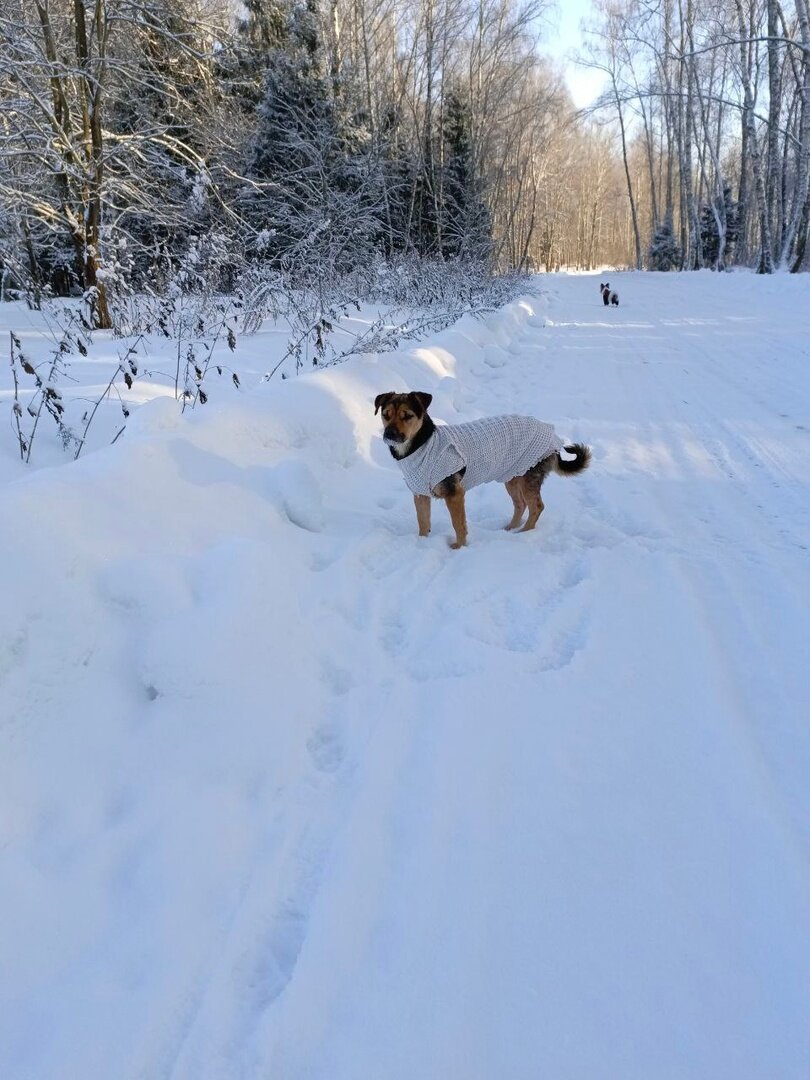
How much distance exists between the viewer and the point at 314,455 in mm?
4871

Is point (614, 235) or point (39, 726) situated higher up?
point (614, 235)

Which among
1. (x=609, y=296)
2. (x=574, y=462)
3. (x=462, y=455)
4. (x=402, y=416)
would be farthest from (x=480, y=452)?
(x=609, y=296)

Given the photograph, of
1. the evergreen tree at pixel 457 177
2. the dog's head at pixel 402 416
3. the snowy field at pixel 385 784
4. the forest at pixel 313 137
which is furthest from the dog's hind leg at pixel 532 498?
the evergreen tree at pixel 457 177

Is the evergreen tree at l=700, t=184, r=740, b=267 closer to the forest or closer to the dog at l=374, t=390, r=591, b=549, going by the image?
the forest

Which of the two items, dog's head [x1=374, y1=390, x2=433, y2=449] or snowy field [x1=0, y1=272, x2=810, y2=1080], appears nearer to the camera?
snowy field [x1=0, y1=272, x2=810, y2=1080]

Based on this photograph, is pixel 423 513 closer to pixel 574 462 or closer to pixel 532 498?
pixel 532 498

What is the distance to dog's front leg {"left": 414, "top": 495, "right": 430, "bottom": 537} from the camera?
4016mm

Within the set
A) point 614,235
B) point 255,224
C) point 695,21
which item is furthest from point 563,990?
point 614,235

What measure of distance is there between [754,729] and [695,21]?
36252 mm

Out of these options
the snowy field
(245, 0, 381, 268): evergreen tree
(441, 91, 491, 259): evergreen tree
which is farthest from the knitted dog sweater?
(441, 91, 491, 259): evergreen tree

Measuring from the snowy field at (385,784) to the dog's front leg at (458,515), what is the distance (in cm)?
12

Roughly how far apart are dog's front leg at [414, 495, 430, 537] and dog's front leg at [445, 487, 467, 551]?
8.2 inches

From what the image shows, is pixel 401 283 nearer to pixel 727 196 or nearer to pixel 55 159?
pixel 55 159

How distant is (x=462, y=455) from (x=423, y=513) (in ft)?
1.58
